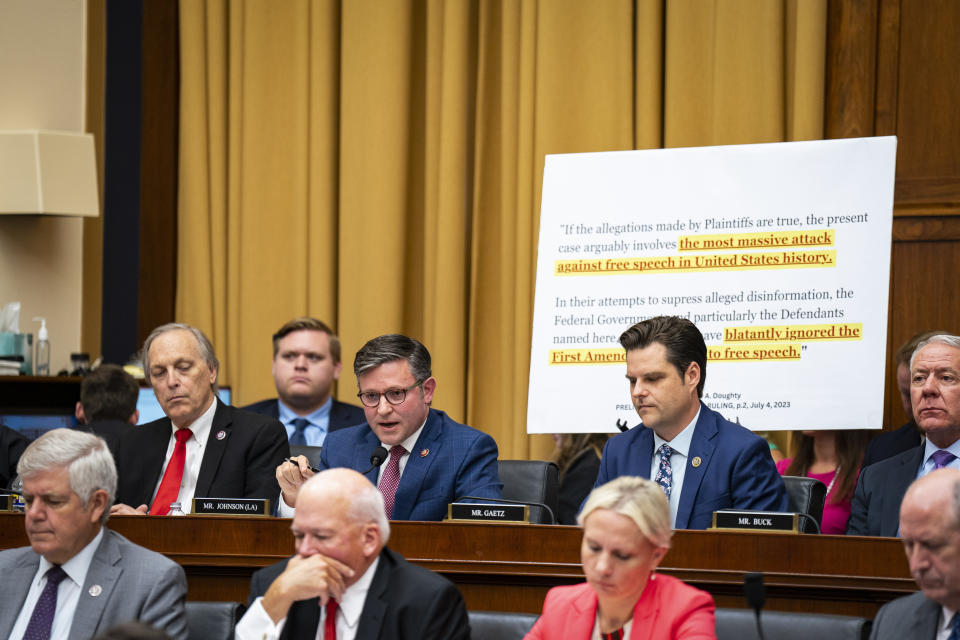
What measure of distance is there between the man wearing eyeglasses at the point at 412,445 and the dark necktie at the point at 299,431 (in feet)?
5.16

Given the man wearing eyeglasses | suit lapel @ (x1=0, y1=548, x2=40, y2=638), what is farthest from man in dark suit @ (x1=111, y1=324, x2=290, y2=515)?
suit lapel @ (x1=0, y1=548, x2=40, y2=638)

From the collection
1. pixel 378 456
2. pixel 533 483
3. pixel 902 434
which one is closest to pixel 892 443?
pixel 902 434

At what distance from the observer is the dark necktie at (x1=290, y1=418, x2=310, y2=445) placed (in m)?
5.24

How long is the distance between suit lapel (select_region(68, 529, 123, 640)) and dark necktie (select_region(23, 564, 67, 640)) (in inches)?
3.3

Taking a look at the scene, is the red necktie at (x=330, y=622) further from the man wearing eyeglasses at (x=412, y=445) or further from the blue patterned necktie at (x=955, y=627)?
the blue patterned necktie at (x=955, y=627)

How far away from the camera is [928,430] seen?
3.52 meters

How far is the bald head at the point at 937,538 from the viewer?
7.88ft

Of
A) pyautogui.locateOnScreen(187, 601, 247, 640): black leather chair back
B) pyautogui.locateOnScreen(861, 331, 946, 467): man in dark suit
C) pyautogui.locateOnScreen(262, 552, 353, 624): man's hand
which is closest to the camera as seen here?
pyautogui.locateOnScreen(262, 552, 353, 624): man's hand

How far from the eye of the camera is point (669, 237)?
4.74 meters

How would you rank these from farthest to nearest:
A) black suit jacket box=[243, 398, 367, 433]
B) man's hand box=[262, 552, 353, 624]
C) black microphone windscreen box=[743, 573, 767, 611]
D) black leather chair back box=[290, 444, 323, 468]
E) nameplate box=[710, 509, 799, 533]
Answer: black suit jacket box=[243, 398, 367, 433] → black leather chair back box=[290, 444, 323, 468] → nameplate box=[710, 509, 799, 533] → man's hand box=[262, 552, 353, 624] → black microphone windscreen box=[743, 573, 767, 611]

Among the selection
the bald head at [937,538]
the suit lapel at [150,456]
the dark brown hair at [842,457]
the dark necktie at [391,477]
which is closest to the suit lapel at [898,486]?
the dark brown hair at [842,457]

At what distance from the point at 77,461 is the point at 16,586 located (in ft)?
1.17

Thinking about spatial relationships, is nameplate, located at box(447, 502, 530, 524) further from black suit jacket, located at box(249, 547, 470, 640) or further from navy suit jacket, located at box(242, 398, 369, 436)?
navy suit jacket, located at box(242, 398, 369, 436)

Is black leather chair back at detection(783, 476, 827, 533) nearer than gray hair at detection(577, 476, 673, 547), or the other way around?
gray hair at detection(577, 476, 673, 547)
